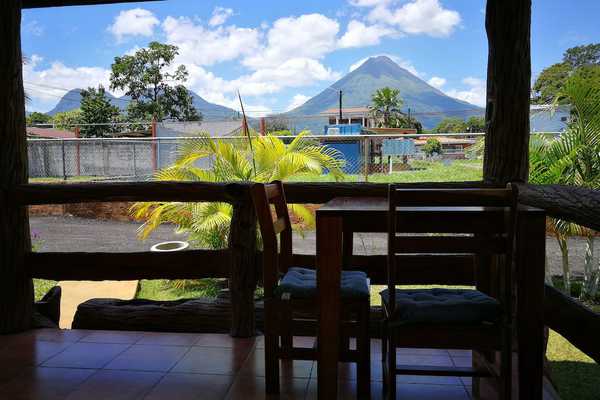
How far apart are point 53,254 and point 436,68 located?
6996cm

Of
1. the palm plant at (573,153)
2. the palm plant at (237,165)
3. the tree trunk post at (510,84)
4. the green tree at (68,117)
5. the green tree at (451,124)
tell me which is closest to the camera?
the tree trunk post at (510,84)

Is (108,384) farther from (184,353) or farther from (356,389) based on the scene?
(356,389)

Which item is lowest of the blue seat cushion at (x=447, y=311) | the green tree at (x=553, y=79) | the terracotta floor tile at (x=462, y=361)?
the terracotta floor tile at (x=462, y=361)

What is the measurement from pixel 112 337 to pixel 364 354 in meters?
1.61

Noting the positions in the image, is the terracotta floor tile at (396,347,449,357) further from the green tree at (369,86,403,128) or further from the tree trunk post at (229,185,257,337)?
the green tree at (369,86,403,128)

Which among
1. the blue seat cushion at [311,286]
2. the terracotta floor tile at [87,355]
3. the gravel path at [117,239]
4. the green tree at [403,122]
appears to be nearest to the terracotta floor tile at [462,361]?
the blue seat cushion at [311,286]

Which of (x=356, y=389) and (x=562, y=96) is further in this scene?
(x=562, y=96)

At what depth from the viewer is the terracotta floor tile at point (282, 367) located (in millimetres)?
2428

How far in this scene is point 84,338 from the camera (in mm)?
2947

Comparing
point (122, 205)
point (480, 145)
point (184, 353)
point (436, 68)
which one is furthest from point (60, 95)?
point (436, 68)

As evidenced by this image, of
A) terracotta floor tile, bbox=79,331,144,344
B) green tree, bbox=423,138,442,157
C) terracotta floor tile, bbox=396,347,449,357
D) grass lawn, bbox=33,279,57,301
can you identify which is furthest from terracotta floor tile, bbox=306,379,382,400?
green tree, bbox=423,138,442,157

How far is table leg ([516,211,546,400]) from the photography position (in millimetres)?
1863

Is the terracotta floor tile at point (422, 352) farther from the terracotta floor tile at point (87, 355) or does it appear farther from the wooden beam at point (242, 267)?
the terracotta floor tile at point (87, 355)

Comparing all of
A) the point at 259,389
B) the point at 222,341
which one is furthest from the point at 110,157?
the point at 259,389
